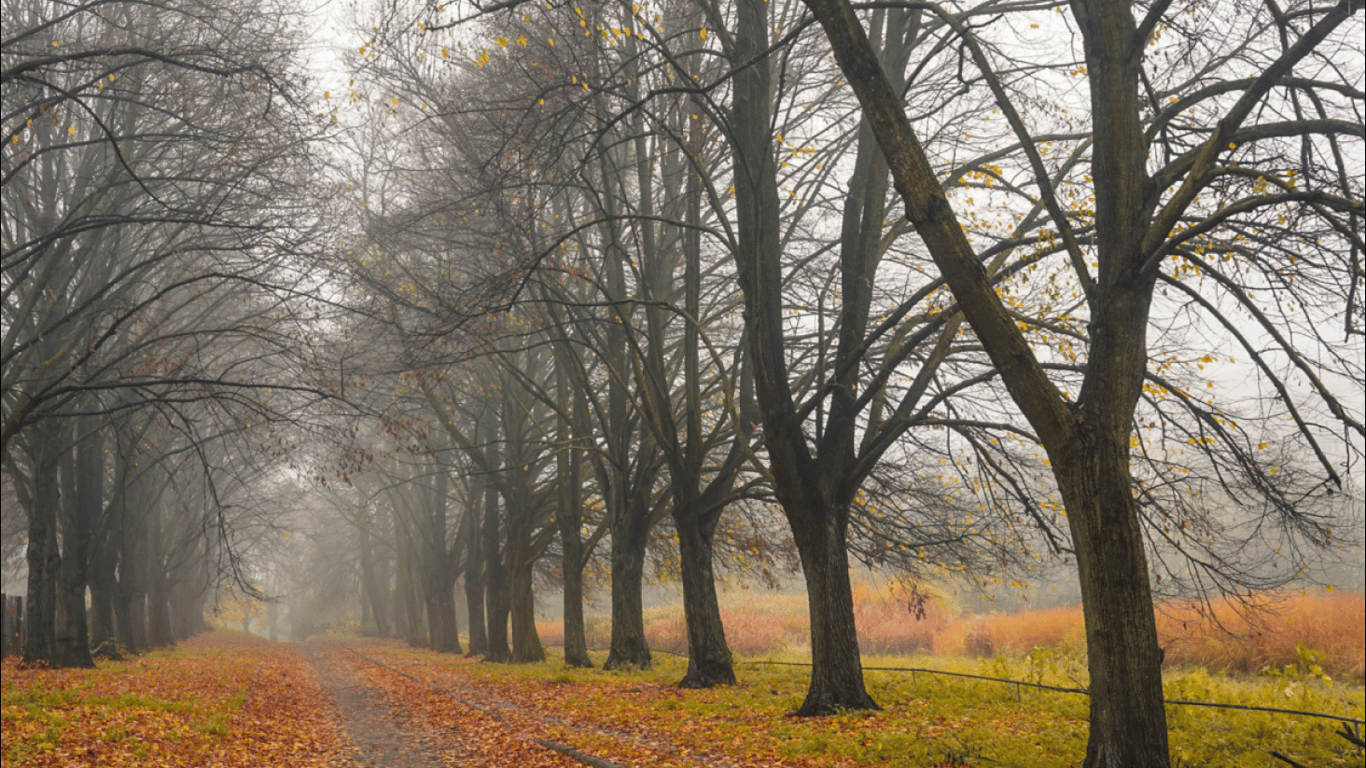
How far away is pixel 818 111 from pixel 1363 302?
890 centimetres

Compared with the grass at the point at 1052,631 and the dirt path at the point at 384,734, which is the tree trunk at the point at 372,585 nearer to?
the grass at the point at 1052,631

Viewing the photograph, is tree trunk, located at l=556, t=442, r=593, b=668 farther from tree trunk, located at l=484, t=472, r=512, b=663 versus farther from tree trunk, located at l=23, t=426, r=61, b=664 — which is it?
tree trunk, located at l=23, t=426, r=61, b=664

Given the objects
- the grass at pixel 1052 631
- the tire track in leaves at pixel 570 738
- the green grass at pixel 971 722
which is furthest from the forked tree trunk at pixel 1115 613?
the grass at pixel 1052 631

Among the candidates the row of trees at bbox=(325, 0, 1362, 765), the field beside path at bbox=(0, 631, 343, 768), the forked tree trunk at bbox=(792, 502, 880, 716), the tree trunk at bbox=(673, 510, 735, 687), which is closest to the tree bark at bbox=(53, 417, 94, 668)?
the field beside path at bbox=(0, 631, 343, 768)

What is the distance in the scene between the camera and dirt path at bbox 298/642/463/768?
924 centimetres

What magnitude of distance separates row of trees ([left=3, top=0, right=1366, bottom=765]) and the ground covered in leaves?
1351 millimetres

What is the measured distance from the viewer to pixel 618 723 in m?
10.4

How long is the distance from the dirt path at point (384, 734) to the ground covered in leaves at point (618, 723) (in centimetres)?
4

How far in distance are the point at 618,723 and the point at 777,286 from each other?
562 centimetres

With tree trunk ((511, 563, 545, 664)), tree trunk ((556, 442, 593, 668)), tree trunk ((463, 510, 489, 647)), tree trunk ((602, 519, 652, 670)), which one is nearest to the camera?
tree trunk ((602, 519, 652, 670))

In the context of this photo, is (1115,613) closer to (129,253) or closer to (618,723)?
(618,723)

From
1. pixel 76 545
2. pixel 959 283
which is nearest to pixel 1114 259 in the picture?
pixel 959 283

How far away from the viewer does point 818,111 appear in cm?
1466

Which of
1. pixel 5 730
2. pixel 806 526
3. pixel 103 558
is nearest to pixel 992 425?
pixel 806 526
